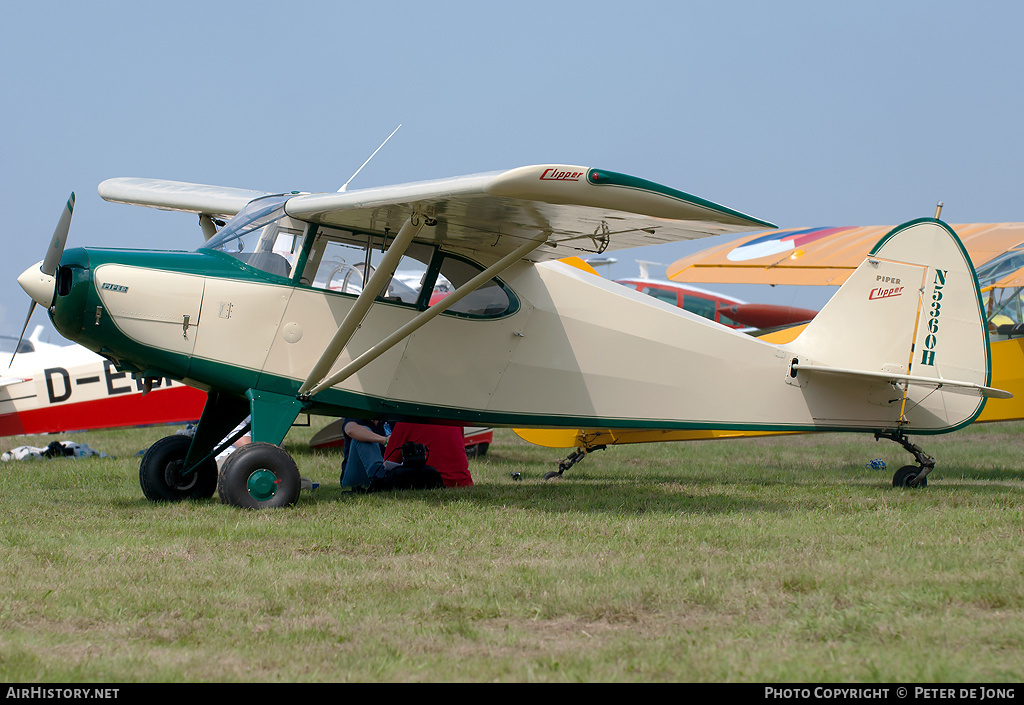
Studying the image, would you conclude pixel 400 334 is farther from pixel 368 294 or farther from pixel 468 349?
pixel 468 349

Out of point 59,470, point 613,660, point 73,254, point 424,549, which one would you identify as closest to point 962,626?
point 613,660

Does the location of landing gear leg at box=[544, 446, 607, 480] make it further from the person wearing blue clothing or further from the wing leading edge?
the wing leading edge

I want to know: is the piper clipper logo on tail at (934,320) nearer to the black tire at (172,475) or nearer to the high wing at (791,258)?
the high wing at (791,258)

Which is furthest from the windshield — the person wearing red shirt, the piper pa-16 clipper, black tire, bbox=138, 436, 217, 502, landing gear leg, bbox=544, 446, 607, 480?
landing gear leg, bbox=544, 446, 607, 480

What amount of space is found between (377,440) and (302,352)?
5.81 ft

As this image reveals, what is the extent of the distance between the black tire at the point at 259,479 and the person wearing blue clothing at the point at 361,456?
5.59ft

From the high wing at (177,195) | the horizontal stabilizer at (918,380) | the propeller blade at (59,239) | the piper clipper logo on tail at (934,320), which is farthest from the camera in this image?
the high wing at (177,195)

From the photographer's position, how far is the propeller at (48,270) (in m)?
6.69

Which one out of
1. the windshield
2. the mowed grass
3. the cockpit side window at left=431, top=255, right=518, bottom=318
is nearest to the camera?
the mowed grass

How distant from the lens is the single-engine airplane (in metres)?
12.3

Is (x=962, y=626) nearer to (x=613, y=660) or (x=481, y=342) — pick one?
(x=613, y=660)

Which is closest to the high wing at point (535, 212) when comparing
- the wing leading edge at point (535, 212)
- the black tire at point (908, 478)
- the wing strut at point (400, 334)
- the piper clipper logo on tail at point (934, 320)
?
the wing leading edge at point (535, 212)

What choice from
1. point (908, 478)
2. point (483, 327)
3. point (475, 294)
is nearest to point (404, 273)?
point (475, 294)

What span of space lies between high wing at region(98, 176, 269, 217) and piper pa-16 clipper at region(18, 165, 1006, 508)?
0.80 feet
